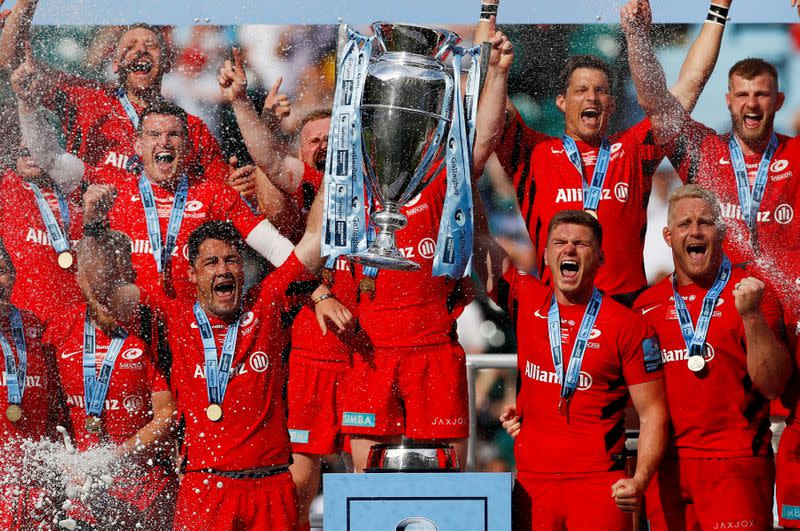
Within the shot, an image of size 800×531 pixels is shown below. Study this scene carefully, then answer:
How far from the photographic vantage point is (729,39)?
4926 millimetres

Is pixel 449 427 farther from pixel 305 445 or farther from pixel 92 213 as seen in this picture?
pixel 92 213

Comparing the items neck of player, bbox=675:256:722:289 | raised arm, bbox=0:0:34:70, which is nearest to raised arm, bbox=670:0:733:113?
neck of player, bbox=675:256:722:289

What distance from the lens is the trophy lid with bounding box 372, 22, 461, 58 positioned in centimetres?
388

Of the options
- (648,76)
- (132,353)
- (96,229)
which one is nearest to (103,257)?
(96,229)

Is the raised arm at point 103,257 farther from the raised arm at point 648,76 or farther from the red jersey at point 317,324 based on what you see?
the raised arm at point 648,76

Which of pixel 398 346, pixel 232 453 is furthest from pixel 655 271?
pixel 232 453

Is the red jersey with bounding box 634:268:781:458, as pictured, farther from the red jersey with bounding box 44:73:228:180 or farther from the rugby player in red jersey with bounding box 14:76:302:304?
the red jersey with bounding box 44:73:228:180

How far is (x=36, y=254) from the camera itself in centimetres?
504

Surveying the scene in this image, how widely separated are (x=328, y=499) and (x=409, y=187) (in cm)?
96

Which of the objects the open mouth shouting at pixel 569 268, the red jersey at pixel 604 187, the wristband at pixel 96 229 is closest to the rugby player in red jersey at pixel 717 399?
the red jersey at pixel 604 187

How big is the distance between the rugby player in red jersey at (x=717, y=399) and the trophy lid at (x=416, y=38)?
140 cm

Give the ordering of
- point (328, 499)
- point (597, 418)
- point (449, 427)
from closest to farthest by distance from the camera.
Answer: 1. point (328, 499)
2. point (597, 418)
3. point (449, 427)

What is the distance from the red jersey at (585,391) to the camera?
443 cm

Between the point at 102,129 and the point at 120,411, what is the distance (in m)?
1.13
